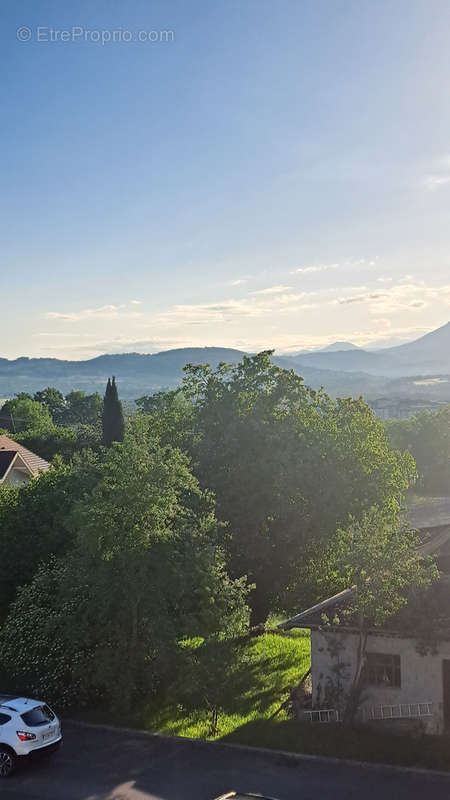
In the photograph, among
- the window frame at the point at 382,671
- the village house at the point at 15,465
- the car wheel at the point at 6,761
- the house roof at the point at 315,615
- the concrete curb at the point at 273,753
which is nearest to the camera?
the car wheel at the point at 6,761

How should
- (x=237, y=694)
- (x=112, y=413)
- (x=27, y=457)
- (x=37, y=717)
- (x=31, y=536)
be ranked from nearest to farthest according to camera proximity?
(x=37, y=717)
(x=237, y=694)
(x=31, y=536)
(x=27, y=457)
(x=112, y=413)

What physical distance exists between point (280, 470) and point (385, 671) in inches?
347

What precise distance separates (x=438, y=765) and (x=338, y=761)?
8.08 feet

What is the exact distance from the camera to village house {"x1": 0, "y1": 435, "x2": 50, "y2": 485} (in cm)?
5503

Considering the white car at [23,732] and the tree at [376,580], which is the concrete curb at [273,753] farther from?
the white car at [23,732]

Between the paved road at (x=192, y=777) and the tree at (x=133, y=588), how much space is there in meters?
2.80

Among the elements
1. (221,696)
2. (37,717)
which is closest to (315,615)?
(221,696)

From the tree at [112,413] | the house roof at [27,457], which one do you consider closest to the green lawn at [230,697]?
the house roof at [27,457]

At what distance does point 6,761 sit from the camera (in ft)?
57.0

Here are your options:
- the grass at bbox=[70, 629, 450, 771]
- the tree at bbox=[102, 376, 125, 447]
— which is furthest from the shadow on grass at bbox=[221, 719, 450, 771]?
the tree at bbox=[102, 376, 125, 447]

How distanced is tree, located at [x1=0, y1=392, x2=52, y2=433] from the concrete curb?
3270 inches

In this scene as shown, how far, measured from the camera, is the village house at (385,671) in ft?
64.8

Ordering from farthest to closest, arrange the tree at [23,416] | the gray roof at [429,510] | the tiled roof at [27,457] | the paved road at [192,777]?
the tree at [23,416]
the gray roof at [429,510]
the tiled roof at [27,457]
the paved road at [192,777]

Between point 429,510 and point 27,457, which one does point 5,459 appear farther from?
point 429,510
